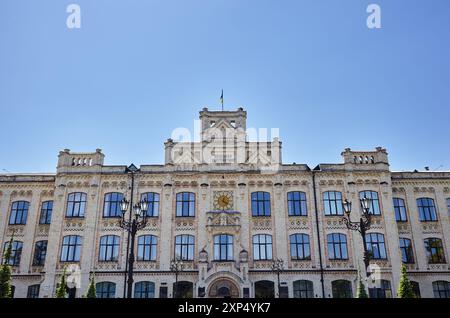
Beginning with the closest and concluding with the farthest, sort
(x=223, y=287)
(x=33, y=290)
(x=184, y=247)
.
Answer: (x=223, y=287) → (x=33, y=290) → (x=184, y=247)

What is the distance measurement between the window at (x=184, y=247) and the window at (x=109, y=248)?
4.94m

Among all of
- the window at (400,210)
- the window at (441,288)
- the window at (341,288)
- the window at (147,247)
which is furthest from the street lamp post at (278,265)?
the window at (441,288)

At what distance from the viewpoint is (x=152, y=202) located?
3319 centimetres

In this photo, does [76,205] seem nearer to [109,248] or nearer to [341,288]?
[109,248]

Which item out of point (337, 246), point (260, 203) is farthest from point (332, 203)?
point (260, 203)

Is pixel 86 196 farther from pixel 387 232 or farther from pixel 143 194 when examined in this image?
pixel 387 232

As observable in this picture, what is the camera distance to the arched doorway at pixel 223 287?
2980 cm

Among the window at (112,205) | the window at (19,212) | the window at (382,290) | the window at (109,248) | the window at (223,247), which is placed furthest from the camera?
the window at (19,212)

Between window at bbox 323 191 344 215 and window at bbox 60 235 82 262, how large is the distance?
68.7ft

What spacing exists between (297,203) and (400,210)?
9.30 meters

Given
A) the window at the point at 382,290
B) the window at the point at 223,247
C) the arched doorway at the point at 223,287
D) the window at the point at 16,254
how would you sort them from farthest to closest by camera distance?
the window at the point at 16,254
the window at the point at 223,247
the window at the point at 382,290
the arched doorway at the point at 223,287

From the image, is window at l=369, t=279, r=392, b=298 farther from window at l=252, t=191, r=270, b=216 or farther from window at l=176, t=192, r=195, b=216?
window at l=176, t=192, r=195, b=216

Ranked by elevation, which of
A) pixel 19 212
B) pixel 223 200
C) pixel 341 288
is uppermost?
pixel 223 200

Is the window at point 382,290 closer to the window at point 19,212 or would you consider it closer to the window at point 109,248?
the window at point 109,248
